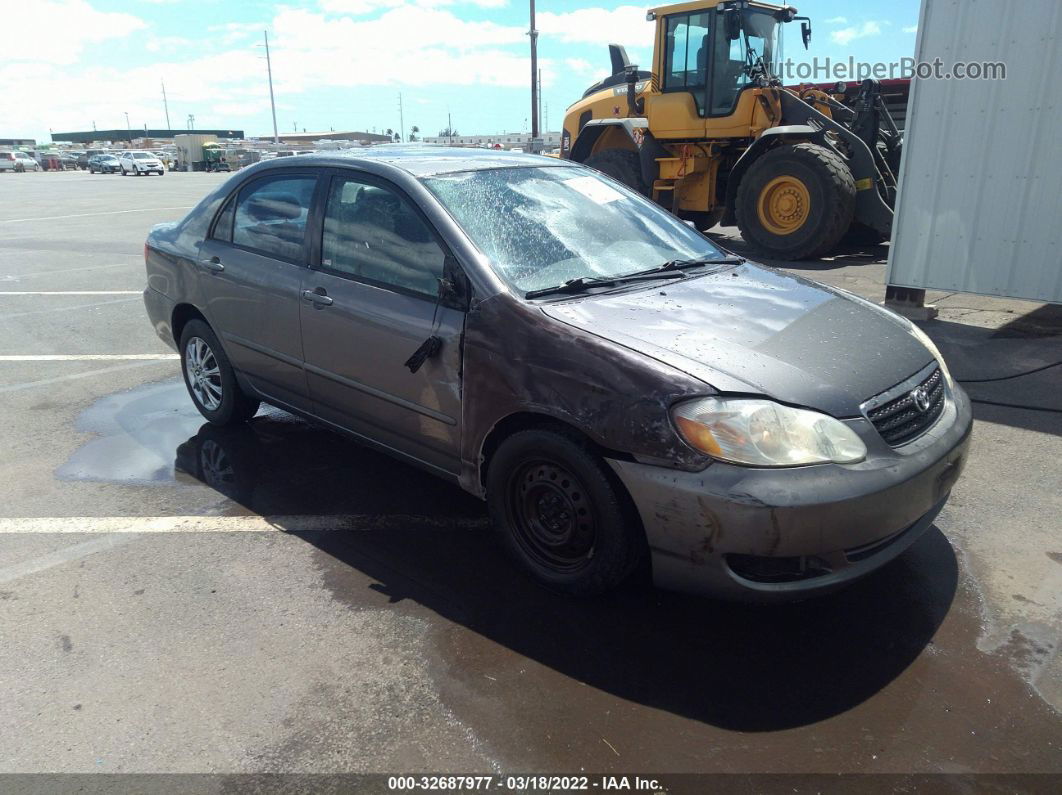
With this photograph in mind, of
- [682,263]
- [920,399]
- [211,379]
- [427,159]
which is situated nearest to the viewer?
[920,399]

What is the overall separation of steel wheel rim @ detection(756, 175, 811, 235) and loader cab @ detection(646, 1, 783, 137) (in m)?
1.23

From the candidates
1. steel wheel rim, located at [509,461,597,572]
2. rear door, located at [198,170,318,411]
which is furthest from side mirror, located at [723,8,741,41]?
steel wheel rim, located at [509,461,597,572]

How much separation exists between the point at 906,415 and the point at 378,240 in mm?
2337

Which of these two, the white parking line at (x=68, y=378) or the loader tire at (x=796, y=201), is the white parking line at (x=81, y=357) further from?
the loader tire at (x=796, y=201)

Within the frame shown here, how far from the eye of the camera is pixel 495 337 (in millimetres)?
3104

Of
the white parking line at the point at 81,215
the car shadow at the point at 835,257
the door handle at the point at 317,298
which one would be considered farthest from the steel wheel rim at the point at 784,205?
the white parking line at the point at 81,215

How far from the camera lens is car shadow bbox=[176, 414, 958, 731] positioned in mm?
2645

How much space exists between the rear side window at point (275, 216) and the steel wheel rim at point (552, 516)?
1740 millimetres

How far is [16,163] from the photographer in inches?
2589

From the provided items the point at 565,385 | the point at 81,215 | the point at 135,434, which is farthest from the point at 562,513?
the point at 81,215

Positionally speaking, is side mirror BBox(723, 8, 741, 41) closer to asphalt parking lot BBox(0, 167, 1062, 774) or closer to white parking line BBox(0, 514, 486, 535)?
asphalt parking lot BBox(0, 167, 1062, 774)

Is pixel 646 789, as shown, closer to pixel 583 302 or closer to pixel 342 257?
pixel 583 302

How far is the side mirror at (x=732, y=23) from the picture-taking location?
10.9m

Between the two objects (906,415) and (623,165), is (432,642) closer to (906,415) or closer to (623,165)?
(906,415)
